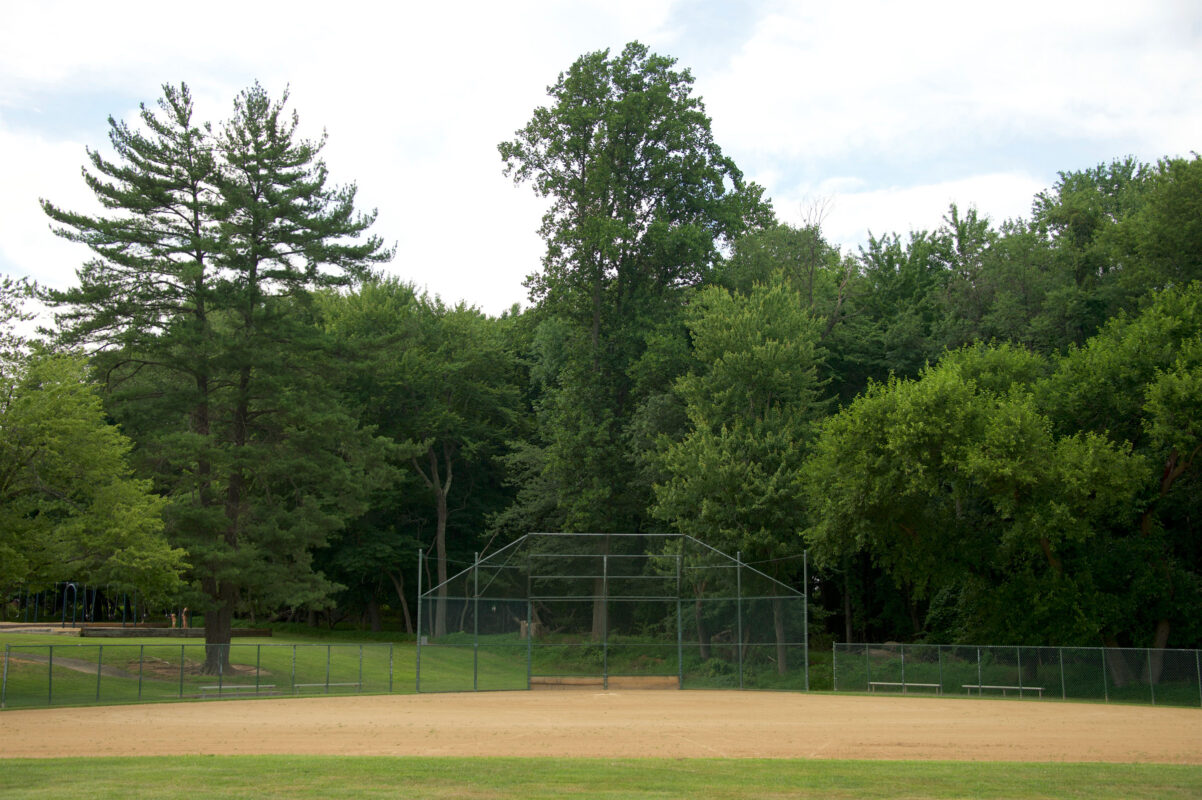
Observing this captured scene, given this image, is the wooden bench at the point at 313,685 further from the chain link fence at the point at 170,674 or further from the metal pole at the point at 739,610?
the metal pole at the point at 739,610

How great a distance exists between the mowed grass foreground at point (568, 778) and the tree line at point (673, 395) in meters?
13.3

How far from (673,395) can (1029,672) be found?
17.5 m

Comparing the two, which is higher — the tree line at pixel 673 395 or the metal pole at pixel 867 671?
the tree line at pixel 673 395

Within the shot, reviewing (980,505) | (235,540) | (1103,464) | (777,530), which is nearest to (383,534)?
(235,540)

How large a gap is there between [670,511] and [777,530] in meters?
4.00

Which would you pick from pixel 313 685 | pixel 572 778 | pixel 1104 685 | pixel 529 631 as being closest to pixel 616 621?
pixel 529 631

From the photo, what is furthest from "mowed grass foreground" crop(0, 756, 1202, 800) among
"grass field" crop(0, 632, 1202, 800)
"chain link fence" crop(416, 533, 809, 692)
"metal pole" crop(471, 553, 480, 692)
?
"chain link fence" crop(416, 533, 809, 692)

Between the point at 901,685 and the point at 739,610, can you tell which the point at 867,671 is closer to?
the point at 901,685

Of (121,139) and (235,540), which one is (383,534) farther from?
(121,139)

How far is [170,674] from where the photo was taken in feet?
105

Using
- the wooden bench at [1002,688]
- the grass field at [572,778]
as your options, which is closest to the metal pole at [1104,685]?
the wooden bench at [1002,688]

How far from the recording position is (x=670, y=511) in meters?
37.8

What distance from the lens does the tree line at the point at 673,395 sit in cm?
2923

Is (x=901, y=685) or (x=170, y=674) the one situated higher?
(x=170, y=674)
